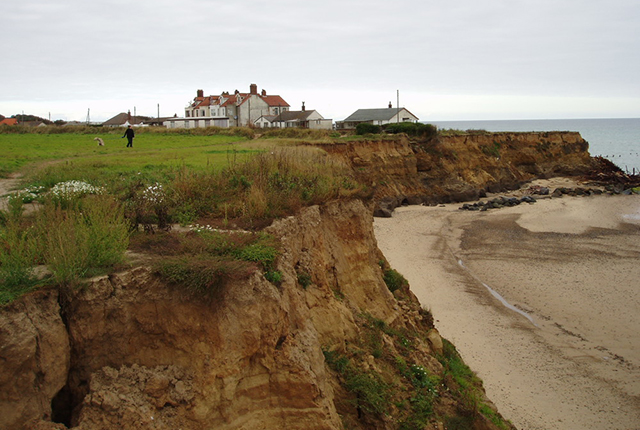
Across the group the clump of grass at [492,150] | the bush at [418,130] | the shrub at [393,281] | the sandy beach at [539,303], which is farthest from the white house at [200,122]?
the shrub at [393,281]

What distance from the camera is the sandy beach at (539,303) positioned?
13727 millimetres

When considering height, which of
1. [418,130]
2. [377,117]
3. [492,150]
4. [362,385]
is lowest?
[362,385]

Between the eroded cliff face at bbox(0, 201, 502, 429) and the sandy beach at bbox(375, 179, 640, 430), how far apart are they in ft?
24.3

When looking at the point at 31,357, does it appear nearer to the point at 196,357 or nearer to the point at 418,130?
the point at 196,357

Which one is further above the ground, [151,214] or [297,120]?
[297,120]

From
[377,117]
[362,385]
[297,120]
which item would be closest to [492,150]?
[377,117]

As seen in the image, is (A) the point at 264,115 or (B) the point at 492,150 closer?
(B) the point at 492,150

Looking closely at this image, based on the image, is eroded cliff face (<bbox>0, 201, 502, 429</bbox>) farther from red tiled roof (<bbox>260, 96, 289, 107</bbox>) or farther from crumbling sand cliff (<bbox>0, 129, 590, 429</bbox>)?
red tiled roof (<bbox>260, 96, 289, 107</bbox>)

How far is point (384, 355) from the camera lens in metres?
11.2

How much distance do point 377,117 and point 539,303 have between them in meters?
54.7

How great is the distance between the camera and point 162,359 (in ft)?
23.4

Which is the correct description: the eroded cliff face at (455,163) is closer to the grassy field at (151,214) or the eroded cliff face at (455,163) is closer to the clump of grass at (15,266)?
the grassy field at (151,214)

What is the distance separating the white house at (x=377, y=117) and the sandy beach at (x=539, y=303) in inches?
1419

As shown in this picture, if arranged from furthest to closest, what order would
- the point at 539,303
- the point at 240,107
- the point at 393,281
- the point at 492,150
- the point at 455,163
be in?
the point at 240,107 < the point at 492,150 < the point at 455,163 < the point at 539,303 < the point at 393,281
